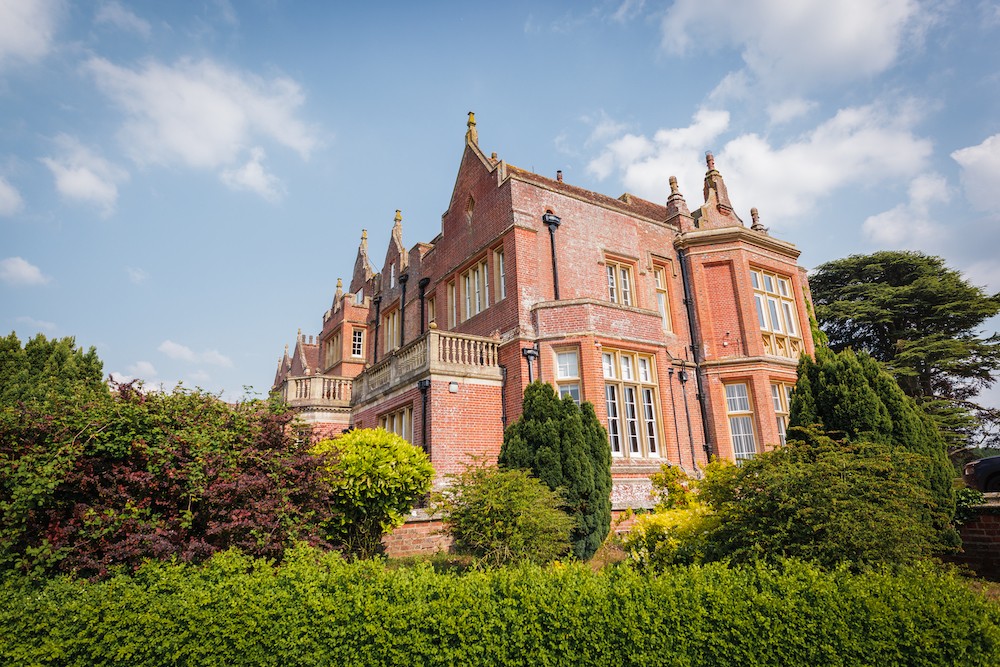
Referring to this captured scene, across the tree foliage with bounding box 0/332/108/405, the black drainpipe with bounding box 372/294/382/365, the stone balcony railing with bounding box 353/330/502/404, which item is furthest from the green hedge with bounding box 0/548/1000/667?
the black drainpipe with bounding box 372/294/382/365

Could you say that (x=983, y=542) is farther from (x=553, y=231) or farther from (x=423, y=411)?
(x=553, y=231)

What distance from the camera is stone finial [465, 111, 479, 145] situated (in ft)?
65.3

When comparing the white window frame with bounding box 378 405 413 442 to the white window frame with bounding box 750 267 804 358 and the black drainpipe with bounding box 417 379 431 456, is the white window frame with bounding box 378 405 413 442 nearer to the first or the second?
the black drainpipe with bounding box 417 379 431 456

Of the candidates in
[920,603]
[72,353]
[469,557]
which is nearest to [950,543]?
[920,603]

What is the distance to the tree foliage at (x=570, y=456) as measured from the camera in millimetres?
9852

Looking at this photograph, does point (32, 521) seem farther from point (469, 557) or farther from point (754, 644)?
point (754, 644)

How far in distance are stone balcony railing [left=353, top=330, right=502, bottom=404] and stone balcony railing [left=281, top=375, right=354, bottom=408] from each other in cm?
375

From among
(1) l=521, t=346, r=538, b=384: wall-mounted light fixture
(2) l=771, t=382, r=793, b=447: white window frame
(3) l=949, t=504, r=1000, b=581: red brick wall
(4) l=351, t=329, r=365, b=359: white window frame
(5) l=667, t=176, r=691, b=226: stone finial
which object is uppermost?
(5) l=667, t=176, r=691, b=226: stone finial

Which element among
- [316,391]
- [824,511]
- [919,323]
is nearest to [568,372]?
[824,511]

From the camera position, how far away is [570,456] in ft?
33.3

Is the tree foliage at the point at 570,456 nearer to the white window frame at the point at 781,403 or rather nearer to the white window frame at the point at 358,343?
the white window frame at the point at 781,403

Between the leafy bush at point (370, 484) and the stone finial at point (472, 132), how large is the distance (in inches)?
519

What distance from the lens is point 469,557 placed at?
27.3 feet

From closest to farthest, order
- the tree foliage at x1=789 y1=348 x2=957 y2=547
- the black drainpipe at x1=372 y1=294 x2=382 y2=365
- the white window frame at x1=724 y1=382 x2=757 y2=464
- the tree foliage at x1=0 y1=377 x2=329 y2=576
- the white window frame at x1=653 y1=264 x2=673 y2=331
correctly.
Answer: the tree foliage at x1=0 y1=377 x2=329 y2=576 → the tree foliage at x1=789 y1=348 x2=957 y2=547 → the white window frame at x1=724 y1=382 x2=757 y2=464 → the white window frame at x1=653 y1=264 x2=673 y2=331 → the black drainpipe at x1=372 y1=294 x2=382 y2=365
